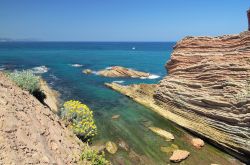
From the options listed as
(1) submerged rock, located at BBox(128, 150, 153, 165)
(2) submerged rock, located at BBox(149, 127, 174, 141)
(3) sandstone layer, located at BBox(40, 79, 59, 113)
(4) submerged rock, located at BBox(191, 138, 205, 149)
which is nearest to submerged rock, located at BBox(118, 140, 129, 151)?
(1) submerged rock, located at BBox(128, 150, 153, 165)

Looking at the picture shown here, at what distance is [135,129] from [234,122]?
9789 mm

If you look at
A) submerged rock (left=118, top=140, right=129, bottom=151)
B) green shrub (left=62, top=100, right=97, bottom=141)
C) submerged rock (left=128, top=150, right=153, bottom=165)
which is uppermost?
green shrub (left=62, top=100, right=97, bottom=141)

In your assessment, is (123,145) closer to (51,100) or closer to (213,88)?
(213,88)

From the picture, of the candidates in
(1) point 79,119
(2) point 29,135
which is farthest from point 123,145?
(2) point 29,135

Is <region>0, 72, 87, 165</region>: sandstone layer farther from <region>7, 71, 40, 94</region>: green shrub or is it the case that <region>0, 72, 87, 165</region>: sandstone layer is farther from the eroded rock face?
the eroded rock face

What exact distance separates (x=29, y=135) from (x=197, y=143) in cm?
1984

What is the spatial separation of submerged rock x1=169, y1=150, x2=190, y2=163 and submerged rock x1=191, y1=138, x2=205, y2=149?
252cm

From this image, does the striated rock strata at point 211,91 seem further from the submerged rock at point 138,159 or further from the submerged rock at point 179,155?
the submerged rock at point 138,159

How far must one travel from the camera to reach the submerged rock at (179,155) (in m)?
25.0

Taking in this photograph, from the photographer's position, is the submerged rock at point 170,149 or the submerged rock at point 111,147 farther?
the submerged rock at point 170,149

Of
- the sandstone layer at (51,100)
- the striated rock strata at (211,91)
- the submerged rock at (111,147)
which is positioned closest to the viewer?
the submerged rock at (111,147)

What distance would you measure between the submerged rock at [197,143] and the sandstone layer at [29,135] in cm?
1591

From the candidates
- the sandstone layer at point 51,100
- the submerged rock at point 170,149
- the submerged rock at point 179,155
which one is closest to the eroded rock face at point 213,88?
the submerged rock at point 170,149

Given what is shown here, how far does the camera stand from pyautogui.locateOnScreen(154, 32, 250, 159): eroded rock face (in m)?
27.7
